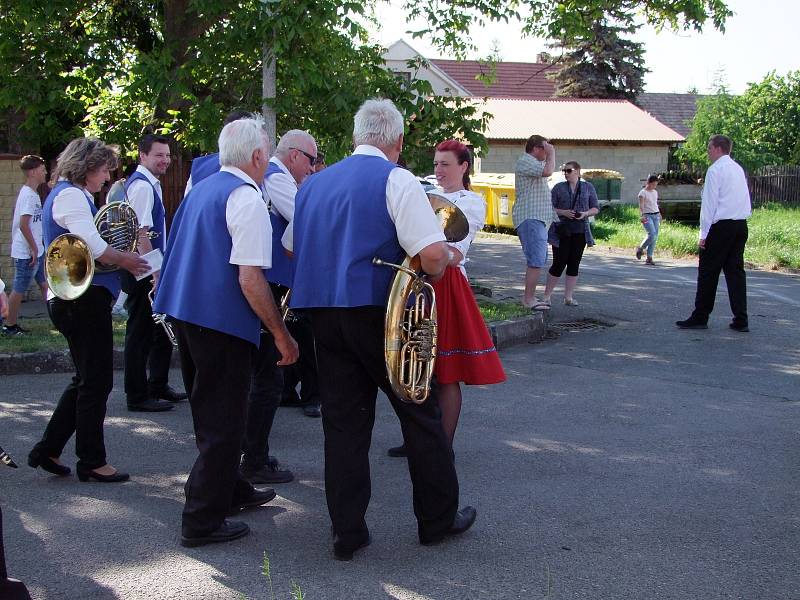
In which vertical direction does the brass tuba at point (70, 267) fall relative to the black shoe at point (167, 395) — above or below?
above

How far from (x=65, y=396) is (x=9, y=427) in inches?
52.6

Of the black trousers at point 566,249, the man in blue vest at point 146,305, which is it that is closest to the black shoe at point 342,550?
the man in blue vest at point 146,305

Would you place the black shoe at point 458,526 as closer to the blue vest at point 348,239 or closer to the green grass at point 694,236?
the blue vest at point 348,239

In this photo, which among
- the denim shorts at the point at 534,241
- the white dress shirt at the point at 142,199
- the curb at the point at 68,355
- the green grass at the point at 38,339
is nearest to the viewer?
the white dress shirt at the point at 142,199

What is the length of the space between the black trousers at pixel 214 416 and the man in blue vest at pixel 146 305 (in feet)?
7.85

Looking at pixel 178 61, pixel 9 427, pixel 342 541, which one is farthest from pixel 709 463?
pixel 178 61

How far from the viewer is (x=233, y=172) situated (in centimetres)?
430

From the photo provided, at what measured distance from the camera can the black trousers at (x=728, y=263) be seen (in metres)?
9.95

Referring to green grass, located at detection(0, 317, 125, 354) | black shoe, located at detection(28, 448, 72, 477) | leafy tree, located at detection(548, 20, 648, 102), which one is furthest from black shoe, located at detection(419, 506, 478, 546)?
leafy tree, located at detection(548, 20, 648, 102)

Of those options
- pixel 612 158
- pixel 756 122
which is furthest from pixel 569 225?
pixel 756 122

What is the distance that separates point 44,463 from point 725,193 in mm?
7262

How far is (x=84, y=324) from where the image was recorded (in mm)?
5070

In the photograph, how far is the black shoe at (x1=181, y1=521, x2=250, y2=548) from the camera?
4324 millimetres

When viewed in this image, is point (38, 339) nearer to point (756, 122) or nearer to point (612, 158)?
point (612, 158)
